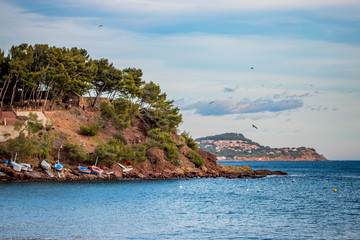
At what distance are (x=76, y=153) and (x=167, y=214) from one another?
112 ft

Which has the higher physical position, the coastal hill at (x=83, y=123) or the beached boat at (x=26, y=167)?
the coastal hill at (x=83, y=123)

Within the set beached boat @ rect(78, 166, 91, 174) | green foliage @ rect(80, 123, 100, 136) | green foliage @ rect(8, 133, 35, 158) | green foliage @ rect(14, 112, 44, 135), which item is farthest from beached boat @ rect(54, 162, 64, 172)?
green foliage @ rect(80, 123, 100, 136)

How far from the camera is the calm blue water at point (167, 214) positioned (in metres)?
28.6

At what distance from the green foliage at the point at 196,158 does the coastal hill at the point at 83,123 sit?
0.70ft

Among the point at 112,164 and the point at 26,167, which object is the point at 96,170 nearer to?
the point at 112,164

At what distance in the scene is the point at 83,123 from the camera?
82500 mm

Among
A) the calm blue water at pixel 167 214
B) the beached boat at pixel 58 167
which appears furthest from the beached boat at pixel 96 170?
the calm blue water at pixel 167 214

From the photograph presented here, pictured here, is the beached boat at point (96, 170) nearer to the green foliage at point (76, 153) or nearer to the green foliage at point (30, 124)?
the green foliage at point (76, 153)

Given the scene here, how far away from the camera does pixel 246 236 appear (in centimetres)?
2812

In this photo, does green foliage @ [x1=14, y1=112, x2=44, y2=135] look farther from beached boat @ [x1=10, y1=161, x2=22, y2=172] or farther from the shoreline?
beached boat @ [x1=10, y1=161, x2=22, y2=172]

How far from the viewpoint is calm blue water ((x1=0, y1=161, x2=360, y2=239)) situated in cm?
2858

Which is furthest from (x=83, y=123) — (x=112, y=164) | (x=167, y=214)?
(x=167, y=214)

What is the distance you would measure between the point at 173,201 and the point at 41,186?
1744 centimetres

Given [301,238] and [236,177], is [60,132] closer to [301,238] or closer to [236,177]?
[236,177]
